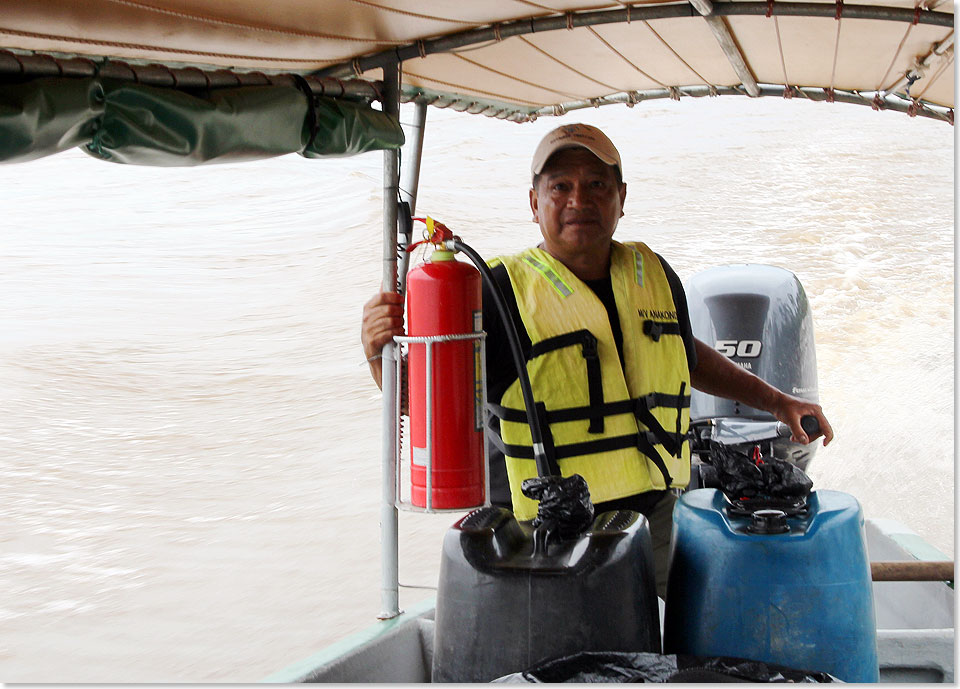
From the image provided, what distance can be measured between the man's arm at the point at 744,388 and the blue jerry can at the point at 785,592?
781 mm

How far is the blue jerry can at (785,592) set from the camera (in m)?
1.58

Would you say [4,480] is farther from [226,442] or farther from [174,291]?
[174,291]

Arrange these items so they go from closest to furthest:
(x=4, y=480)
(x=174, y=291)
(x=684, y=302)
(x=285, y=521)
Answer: (x=684, y=302), (x=285, y=521), (x=4, y=480), (x=174, y=291)

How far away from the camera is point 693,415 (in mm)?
3799

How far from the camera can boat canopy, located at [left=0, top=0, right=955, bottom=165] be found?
197 centimetres

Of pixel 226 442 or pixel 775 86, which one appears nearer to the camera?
pixel 775 86

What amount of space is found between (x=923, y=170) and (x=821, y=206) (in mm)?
4386

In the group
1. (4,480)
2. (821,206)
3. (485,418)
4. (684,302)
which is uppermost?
(821,206)

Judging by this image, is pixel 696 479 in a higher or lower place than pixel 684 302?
lower

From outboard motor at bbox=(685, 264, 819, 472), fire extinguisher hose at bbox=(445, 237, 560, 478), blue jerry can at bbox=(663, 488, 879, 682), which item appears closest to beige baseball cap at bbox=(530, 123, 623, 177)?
fire extinguisher hose at bbox=(445, 237, 560, 478)

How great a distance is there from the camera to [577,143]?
2.32 meters

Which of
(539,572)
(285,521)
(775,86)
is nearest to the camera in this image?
(539,572)

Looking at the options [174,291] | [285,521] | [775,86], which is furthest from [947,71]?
[174,291]

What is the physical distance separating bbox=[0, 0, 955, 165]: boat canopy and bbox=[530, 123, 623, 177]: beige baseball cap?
0.42m
